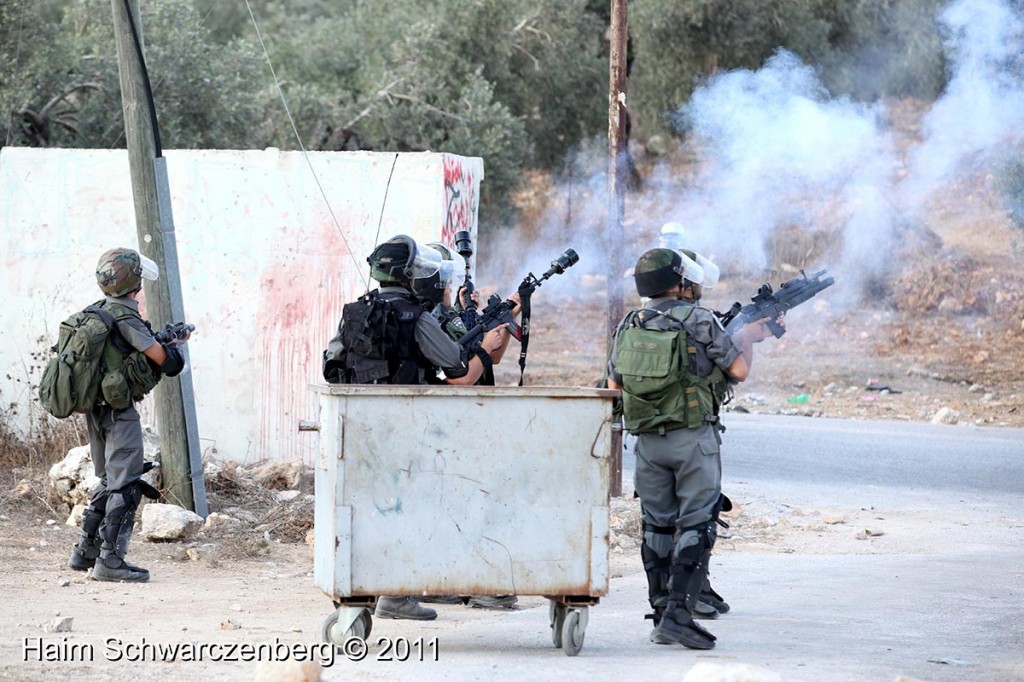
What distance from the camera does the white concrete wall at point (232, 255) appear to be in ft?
Answer: 32.8

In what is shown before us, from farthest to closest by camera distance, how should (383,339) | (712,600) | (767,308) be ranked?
(712,600) < (767,308) < (383,339)

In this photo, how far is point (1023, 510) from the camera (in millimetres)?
9836

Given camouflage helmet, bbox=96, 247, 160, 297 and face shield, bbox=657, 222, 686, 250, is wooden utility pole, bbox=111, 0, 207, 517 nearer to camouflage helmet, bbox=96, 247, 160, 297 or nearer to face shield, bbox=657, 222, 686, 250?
camouflage helmet, bbox=96, 247, 160, 297

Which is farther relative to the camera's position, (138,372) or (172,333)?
(172,333)

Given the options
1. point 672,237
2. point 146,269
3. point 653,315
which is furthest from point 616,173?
point 653,315

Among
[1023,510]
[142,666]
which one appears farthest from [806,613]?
[1023,510]

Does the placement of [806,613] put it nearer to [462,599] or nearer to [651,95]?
Result: [462,599]

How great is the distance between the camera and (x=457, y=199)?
32.8 ft

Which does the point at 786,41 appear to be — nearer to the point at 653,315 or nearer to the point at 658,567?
the point at 653,315

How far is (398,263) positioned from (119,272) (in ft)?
6.03

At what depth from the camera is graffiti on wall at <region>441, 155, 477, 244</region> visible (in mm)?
9773

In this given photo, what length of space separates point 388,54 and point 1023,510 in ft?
48.3

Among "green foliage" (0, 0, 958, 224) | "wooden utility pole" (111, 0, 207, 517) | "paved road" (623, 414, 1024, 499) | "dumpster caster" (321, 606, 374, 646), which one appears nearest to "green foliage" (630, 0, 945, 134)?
"green foliage" (0, 0, 958, 224)

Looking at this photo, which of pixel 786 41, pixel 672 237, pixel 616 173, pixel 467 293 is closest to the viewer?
pixel 467 293
